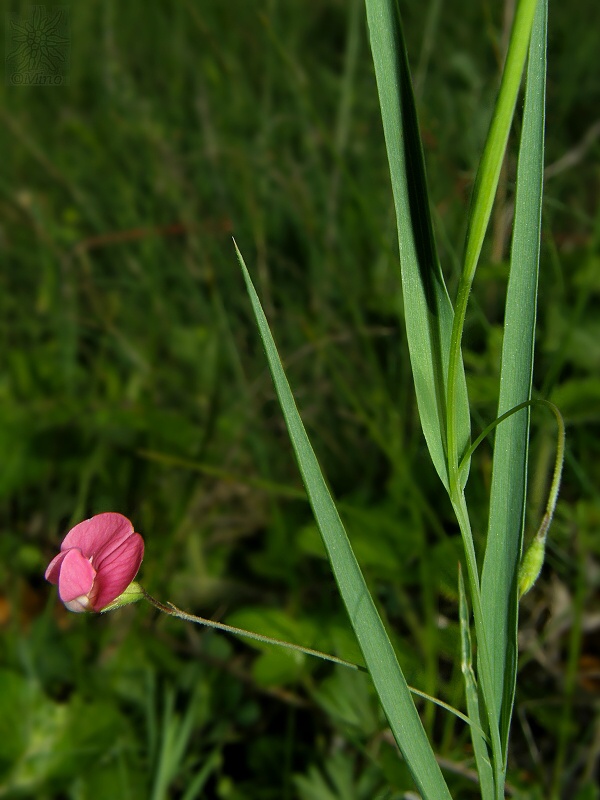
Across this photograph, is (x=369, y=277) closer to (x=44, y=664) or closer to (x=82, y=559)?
(x=44, y=664)

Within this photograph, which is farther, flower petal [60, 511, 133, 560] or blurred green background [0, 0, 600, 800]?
blurred green background [0, 0, 600, 800]

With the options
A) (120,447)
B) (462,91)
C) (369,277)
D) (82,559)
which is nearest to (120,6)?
(462,91)

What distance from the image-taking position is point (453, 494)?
51 cm

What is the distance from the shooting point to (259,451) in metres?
1.38

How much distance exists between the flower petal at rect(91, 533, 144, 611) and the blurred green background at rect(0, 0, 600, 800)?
385 millimetres

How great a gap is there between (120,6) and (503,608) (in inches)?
137

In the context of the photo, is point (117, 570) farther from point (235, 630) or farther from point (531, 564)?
point (531, 564)

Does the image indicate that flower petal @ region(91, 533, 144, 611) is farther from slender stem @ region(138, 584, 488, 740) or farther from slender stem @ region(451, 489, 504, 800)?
slender stem @ region(451, 489, 504, 800)

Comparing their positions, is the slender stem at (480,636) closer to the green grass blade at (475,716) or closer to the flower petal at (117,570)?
the green grass blade at (475,716)

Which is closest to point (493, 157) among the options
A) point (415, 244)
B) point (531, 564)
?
point (415, 244)

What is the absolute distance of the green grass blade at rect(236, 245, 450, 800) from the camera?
47 centimetres

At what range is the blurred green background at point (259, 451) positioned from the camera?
3.36 feet

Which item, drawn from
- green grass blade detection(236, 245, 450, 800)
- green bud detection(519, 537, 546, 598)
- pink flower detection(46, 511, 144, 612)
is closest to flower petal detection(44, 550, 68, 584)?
pink flower detection(46, 511, 144, 612)

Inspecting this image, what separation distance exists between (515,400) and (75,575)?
0.96 ft
